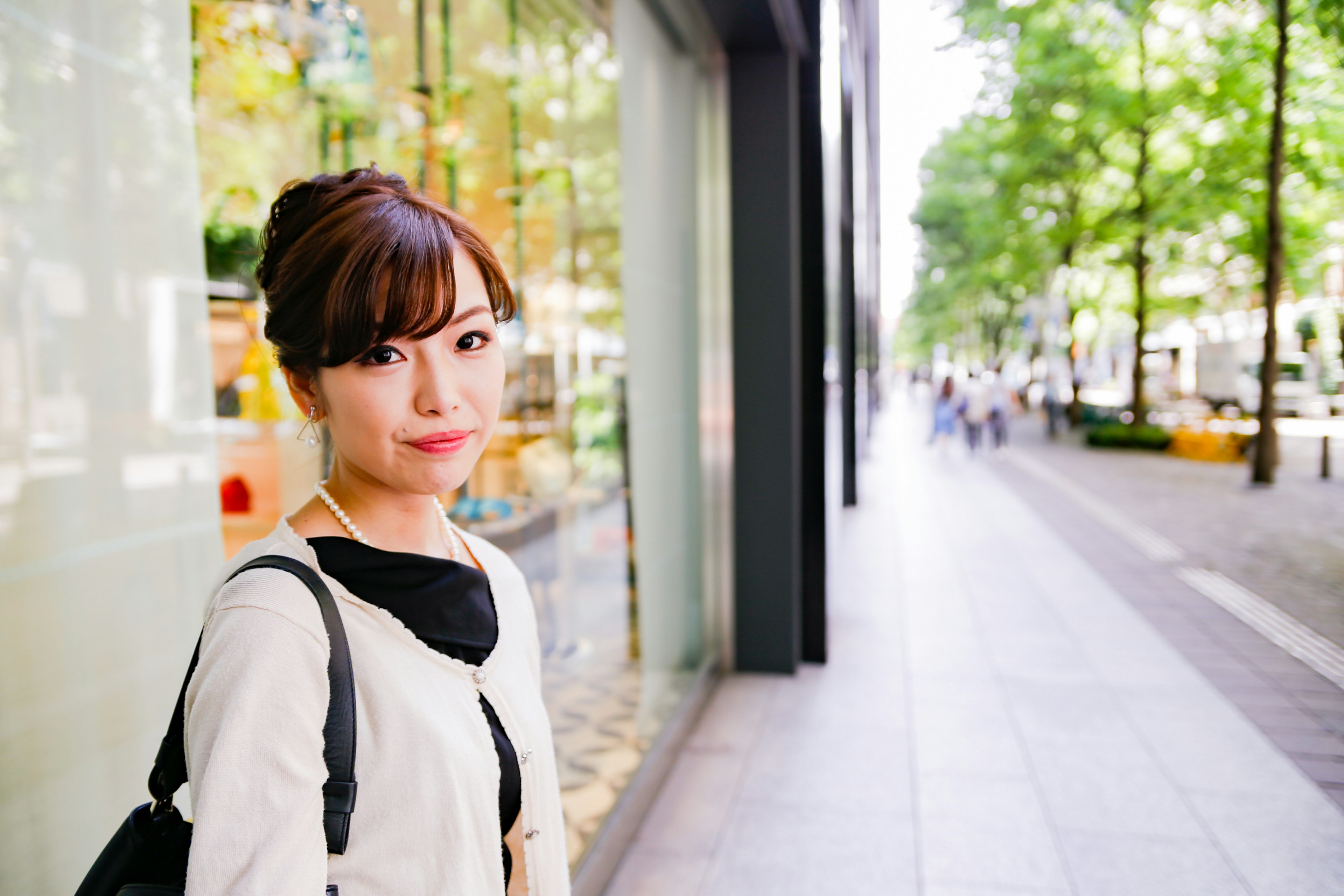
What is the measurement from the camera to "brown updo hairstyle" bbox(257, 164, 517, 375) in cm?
99

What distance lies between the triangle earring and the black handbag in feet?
0.59

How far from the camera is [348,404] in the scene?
1040mm

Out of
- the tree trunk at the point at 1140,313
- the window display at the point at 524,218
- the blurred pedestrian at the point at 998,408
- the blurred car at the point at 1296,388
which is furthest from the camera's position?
the blurred pedestrian at the point at 998,408

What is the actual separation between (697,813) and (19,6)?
3.16m

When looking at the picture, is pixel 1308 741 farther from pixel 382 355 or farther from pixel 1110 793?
pixel 382 355

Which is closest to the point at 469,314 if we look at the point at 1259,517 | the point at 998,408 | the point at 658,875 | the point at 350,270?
the point at 350,270

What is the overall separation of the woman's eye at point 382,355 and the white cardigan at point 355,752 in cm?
24

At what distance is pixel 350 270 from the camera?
980 millimetres

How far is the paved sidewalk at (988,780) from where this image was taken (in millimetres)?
2926

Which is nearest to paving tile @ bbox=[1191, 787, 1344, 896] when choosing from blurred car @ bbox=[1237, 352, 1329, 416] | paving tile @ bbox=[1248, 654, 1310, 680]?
paving tile @ bbox=[1248, 654, 1310, 680]

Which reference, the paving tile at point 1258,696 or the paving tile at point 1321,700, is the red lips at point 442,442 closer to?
the paving tile at point 1321,700

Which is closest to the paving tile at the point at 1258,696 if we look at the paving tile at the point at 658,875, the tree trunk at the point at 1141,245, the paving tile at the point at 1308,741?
the paving tile at the point at 1308,741

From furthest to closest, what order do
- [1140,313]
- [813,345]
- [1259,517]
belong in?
[1140,313]
[1259,517]
[813,345]

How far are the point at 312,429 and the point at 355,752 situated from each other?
0.48 meters
